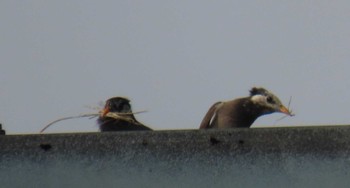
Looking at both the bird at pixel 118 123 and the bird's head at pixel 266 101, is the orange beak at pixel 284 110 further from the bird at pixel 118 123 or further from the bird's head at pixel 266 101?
the bird at pixel 118 123

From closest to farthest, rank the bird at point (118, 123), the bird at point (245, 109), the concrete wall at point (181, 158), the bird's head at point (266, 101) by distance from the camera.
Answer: the concrete wall at point (181, 158), the bird at point (118, 123), the bird at point (245, 109), the bird's head at point (266, 101)


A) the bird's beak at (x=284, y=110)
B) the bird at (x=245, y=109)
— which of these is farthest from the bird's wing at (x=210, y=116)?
the bird's beak at (x=284, y=110)

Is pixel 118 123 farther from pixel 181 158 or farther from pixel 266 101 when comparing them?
pixel 181 158

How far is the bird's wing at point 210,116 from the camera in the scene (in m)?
8.59

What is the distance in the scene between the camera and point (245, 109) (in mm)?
8883

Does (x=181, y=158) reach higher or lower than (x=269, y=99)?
higher

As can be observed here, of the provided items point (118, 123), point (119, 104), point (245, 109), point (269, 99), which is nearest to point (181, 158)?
point (118, 123)

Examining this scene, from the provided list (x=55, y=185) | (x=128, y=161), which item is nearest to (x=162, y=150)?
(x=128, y=161)

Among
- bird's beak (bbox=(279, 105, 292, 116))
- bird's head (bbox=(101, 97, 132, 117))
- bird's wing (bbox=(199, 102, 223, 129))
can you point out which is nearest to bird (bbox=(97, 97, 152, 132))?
bird's head (bbox=(101, 97, 132, 117))

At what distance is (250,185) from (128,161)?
1.09ft

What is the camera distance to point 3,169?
274 cm

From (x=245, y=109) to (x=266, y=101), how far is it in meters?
0.19

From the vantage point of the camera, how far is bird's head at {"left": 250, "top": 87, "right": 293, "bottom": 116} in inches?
349

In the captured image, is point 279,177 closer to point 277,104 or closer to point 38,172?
point 38,172
